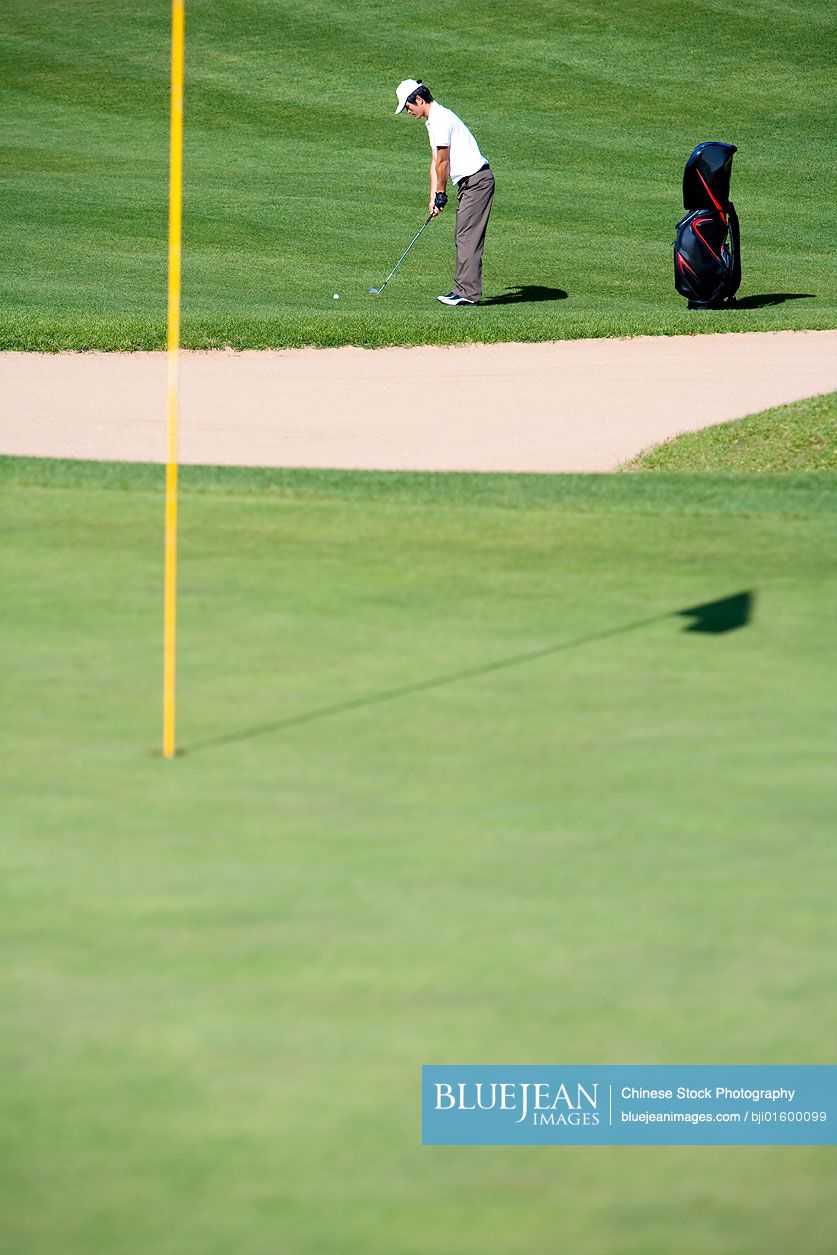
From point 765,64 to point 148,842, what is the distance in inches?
1146

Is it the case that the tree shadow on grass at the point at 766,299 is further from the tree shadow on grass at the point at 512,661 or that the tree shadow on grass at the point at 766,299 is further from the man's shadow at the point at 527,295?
the tree shadow on grass at the point at 512,661

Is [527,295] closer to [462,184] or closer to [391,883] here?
[462,184]

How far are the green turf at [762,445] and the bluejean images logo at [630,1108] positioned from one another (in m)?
7.98

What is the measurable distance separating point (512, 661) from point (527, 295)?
1374 centimetres

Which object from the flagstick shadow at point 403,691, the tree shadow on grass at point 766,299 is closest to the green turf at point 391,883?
the flagstick shadow at point 403,691

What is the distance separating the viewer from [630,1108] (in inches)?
106

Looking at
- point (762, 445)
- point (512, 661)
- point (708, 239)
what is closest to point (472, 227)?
point (708, 239)

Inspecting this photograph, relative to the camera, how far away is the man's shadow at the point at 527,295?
17859 mm

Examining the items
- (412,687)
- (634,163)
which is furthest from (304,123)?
(412,687)

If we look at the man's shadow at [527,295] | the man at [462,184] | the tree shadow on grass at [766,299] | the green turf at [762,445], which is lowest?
the man's shadow at [527,295]

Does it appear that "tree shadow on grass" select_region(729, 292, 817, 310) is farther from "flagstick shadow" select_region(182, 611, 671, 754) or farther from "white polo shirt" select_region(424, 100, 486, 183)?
"flagstick shadow" select_region(182, 611, 671, 754)

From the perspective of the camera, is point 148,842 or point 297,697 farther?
point 297,697

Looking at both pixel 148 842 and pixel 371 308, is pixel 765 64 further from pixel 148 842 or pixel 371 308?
pixel 148 842

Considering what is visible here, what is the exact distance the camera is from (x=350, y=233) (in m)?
20.6
